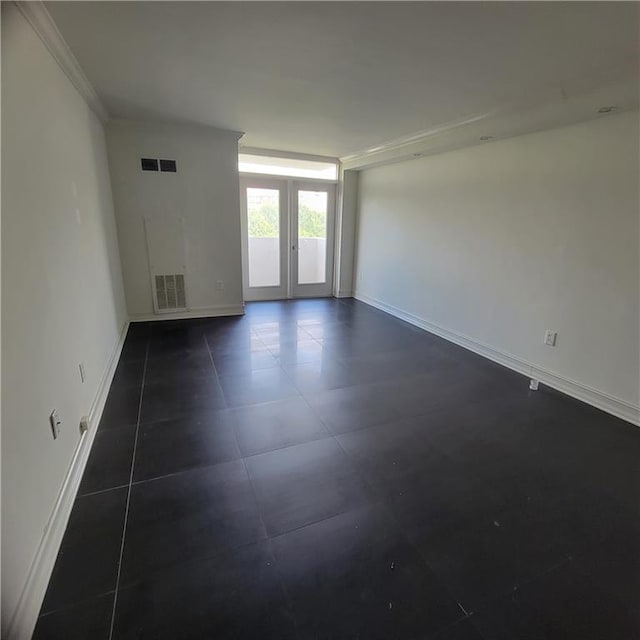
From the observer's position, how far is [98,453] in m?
2.09

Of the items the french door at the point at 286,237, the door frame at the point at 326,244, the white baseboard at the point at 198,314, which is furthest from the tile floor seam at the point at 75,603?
the door frame at the point at 326,244

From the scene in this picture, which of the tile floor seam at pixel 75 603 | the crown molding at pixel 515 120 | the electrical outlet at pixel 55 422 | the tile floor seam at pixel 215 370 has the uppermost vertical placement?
the crown molding at pixel 515 120

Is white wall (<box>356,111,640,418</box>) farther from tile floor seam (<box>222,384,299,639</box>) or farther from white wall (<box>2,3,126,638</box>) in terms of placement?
white wall (<box>2,3,126,638</box>)

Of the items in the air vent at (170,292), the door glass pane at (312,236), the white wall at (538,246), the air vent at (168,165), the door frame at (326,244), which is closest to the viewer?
the white wall at (538,246)

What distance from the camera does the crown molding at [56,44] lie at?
1712 mm

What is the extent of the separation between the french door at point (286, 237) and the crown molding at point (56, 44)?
2621 millimetres

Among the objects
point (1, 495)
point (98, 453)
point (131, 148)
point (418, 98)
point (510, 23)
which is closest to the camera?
point (1, 495)

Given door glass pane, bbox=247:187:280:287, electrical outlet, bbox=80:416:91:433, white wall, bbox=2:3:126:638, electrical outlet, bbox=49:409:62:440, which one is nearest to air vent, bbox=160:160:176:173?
door glass pane, bbox=247:187:280:287

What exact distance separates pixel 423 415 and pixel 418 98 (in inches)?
98.1

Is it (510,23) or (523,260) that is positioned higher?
(510,23)

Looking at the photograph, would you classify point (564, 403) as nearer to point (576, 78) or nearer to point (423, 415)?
point (423, 415)

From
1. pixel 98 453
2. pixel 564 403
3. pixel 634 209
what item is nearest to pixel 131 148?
pixel 98 453

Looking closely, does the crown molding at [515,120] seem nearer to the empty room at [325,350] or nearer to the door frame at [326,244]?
the empty room at [325,350]

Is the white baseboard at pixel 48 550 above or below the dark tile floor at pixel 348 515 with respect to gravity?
above
